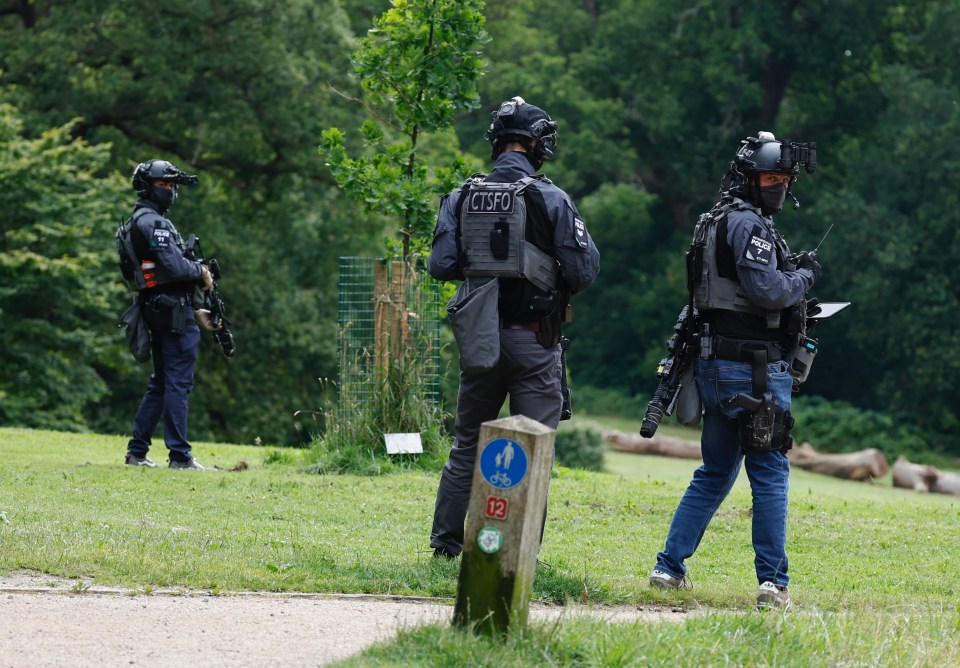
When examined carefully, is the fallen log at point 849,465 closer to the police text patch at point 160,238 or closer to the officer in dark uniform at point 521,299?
the police text patch at point 160,238

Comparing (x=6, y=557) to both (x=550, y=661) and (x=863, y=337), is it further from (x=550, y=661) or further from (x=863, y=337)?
(x=863, y=337)

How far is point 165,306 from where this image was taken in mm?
10516

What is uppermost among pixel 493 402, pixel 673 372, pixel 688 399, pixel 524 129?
pixel 524 129

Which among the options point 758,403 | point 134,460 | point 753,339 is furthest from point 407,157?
point 758,403

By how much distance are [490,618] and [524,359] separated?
6.00 ft

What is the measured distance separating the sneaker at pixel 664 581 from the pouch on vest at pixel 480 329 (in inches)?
50.9

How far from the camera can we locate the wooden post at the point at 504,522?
4855mm

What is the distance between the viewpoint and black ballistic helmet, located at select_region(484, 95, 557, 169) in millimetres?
6641

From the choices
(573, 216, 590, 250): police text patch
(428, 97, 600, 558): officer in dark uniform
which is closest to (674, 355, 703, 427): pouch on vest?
(428, 97, 600, 558): officer in dark uniform

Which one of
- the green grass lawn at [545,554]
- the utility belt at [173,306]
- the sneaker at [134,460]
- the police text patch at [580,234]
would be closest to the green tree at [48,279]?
the green grass lawn at [545,554]

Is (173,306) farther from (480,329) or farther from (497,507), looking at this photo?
(497,507)

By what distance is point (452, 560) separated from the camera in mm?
6734

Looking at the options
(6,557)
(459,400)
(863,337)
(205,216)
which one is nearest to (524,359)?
(459,400)

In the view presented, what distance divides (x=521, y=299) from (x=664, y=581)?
151 cm
